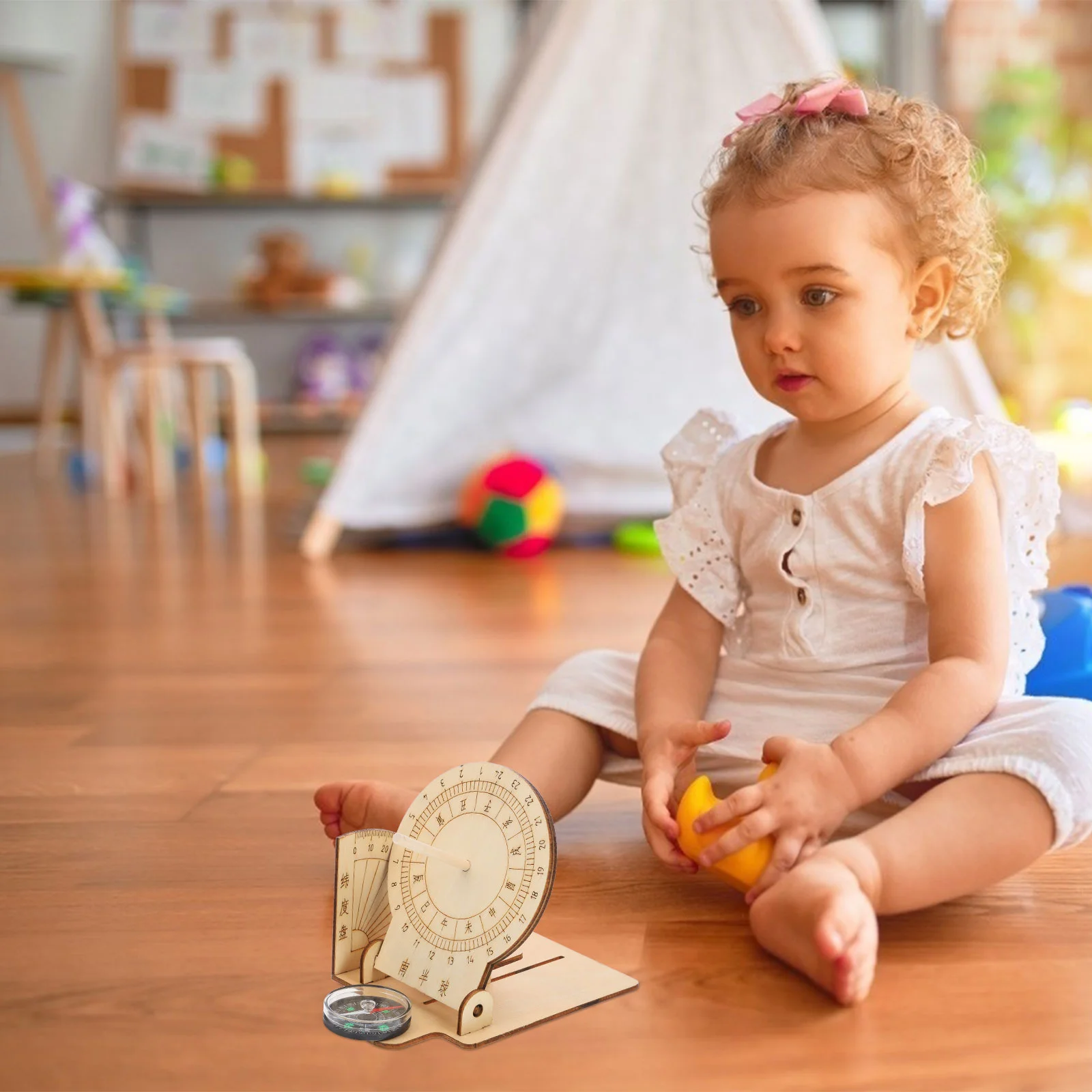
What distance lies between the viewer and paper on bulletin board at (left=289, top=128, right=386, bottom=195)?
5277 millimetres

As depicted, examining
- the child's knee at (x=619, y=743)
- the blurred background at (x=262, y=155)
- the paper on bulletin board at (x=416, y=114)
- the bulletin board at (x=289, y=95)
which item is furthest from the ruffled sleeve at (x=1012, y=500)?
the paper on bulletin board at (x=416, y=114)

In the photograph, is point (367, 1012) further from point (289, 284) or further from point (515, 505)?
point (289, 284)

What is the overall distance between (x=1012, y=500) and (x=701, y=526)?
20 cm


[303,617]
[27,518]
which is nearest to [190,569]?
[303,617]

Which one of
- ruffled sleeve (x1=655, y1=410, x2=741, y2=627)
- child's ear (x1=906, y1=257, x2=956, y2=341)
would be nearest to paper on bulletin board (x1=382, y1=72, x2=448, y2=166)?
ruffled sleeve (x1=655, y1=410, x2=741, y2=627)

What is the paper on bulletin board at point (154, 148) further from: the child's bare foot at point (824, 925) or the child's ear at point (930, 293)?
the child's bare foot at point (824, 925)

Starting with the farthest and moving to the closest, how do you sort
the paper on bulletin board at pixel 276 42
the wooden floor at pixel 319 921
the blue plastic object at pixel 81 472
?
1. the paper on bulletin board at pixel 276 42
2. the blue plastic object at pixel 81 472
3. the wooden floor at pixel 319 921

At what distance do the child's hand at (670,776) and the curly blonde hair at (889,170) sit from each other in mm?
306

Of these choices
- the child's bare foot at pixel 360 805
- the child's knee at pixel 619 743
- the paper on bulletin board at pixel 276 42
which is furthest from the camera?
the paper on bulletin board at pixel 276 42

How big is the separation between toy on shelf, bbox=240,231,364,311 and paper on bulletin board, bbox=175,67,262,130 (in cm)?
48

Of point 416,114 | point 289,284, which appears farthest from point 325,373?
point 416,114

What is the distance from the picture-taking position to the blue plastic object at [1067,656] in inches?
40.3

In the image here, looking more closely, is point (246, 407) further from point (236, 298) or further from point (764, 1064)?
point (764, 1064)

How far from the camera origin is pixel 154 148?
5223mm
